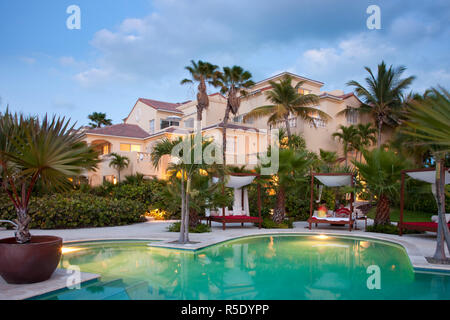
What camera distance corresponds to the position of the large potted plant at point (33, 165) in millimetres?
5785

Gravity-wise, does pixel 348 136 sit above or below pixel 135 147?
above

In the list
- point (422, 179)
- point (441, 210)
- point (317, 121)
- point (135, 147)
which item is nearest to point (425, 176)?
point (422, 179)

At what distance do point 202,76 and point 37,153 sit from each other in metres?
20.3

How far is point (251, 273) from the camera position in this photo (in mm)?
7957

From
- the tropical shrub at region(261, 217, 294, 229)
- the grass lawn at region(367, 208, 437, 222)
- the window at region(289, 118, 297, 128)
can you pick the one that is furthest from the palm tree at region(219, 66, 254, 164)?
the grass lawn at region(367, 208, 437, 222)

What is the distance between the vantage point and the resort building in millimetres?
27312

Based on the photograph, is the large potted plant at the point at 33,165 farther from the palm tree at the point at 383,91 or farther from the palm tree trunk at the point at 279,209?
the palm tree at the point at 383,91

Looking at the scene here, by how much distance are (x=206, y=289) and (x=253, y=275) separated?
4.93 ft

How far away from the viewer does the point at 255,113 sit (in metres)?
25.7

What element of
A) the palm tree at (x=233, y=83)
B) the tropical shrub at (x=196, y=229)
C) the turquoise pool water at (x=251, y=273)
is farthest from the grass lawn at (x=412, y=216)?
the tropical shrub at (x=196, y=229)

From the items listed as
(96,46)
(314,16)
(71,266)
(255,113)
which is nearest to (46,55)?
(96,46)

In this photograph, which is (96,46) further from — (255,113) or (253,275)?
(255,113)

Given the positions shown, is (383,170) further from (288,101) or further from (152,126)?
(152,126)
